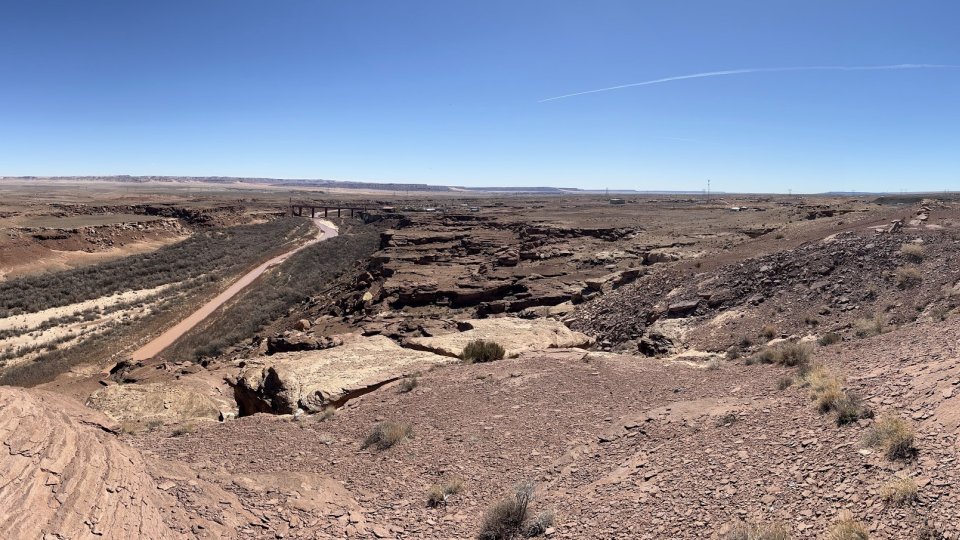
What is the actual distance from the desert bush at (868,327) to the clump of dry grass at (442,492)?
366 inches

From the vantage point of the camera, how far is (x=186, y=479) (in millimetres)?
7289

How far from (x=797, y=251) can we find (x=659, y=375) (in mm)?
12148

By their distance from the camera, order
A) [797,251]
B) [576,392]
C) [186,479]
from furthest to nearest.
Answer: [797,251] → [576,392] → [186,479]

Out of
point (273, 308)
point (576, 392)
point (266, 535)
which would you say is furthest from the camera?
point (273, 308)

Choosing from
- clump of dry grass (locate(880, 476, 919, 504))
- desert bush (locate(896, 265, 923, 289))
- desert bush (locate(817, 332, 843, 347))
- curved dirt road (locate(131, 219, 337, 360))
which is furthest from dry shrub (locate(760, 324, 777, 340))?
curved dirt road (locate(131, 219, 337, 360))

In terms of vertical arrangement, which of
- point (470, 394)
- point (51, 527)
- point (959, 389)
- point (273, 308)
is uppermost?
point (959, 389)

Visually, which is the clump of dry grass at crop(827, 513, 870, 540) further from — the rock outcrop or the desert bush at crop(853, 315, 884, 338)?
the desert bush at crop(853, 315, 884, 338)

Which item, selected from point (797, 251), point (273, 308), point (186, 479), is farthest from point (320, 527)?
point (273, 308)

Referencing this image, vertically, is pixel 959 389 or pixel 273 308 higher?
pixel 959 389

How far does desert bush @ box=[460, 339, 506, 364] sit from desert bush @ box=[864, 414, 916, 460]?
8.52 meters

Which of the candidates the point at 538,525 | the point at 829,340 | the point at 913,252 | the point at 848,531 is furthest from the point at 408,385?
the point at 913,252

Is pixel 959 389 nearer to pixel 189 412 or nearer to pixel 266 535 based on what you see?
pixel 266 535

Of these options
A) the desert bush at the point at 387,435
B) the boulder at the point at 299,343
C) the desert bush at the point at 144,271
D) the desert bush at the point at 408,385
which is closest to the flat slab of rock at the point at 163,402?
the boulder at the point at 299,343

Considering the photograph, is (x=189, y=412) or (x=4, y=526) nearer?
(x=4, y=526)
